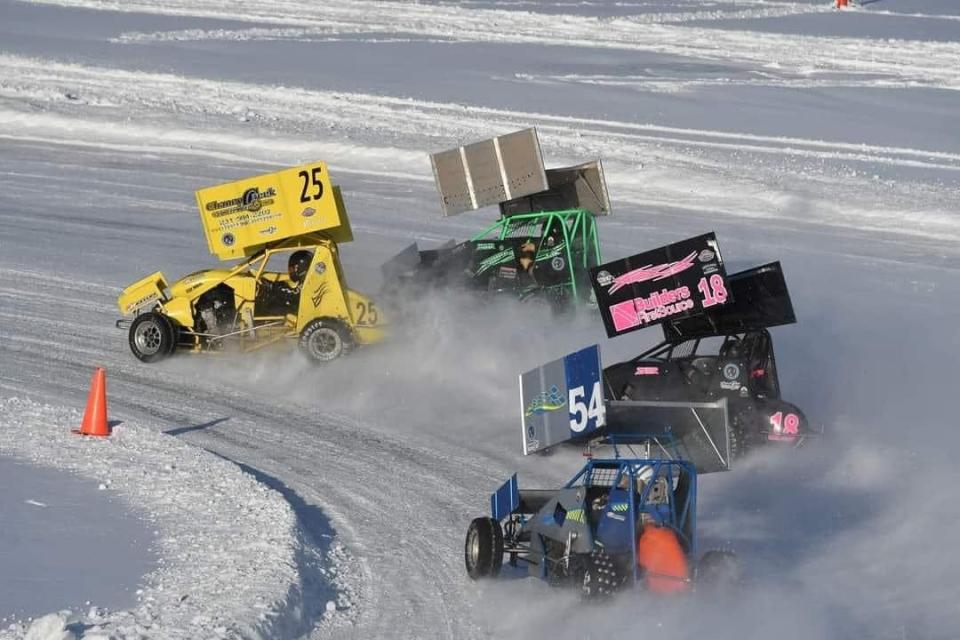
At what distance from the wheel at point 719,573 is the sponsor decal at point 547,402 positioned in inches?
72.7

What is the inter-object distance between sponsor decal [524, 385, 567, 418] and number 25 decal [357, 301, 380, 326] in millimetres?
6067

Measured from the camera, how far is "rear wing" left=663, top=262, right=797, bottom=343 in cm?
1551

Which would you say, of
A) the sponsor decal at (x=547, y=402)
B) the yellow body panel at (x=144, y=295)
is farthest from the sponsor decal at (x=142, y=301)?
the sponsor decal at (x=547, y=402)

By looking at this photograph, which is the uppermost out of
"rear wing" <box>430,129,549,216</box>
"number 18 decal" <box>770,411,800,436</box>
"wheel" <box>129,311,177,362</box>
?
"rear wing" <box>430,129,549,216</box>

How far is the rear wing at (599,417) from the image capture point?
1206cm

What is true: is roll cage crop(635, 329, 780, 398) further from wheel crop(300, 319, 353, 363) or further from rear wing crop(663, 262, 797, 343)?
wheel crop(300, 319, 353, 363)

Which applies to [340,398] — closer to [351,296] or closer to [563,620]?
[351,296]

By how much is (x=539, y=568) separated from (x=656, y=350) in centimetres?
533

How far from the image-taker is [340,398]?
1723 centimetres

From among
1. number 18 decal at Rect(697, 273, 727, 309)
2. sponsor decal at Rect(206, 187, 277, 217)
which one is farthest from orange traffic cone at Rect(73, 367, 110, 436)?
number 18 decal at Rect(697, 273, 727, 309)

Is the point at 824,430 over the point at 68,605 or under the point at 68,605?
under

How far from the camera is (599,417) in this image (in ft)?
39.5

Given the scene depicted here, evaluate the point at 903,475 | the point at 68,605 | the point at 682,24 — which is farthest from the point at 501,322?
the point at 682,24

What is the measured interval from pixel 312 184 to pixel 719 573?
878 cm
